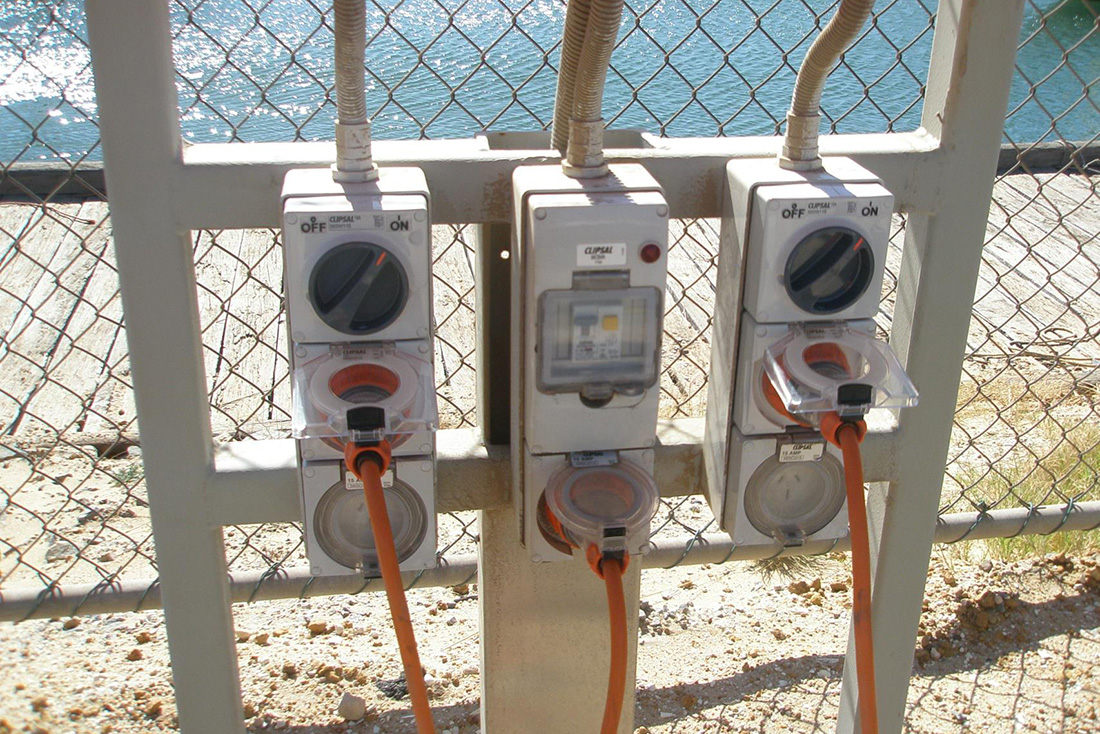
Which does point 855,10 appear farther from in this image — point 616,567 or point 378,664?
point 378,664

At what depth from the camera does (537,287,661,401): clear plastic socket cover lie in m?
0.97

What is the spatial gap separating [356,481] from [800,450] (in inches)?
18.2

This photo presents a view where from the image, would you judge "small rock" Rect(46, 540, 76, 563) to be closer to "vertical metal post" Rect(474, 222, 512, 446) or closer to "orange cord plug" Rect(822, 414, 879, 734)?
"vertical metal post" Rect(474, 222, 512, 446)

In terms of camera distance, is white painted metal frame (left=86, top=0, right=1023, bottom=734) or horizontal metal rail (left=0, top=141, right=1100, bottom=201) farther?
horizontal metal rail (left=0, top=141, right=1100, bottom=201)

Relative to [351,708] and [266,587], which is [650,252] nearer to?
[266,587]

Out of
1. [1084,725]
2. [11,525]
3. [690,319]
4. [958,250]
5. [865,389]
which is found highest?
[958,250]

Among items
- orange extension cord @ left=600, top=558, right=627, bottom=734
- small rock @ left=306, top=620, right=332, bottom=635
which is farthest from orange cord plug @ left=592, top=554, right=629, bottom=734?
small rock @ left=306, top=620, right=332, bottom=635

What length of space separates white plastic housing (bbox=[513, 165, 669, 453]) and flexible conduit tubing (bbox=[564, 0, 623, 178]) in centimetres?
2

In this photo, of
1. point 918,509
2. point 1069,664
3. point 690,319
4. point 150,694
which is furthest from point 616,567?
point 690,319

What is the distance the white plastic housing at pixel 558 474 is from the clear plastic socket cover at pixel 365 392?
134mm

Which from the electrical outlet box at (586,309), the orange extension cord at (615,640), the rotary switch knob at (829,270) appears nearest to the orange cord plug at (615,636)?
the orange extension cord at (615,640)

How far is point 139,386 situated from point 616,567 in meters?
0.52

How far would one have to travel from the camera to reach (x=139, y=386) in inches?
41.8

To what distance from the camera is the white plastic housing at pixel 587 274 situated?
945mm
